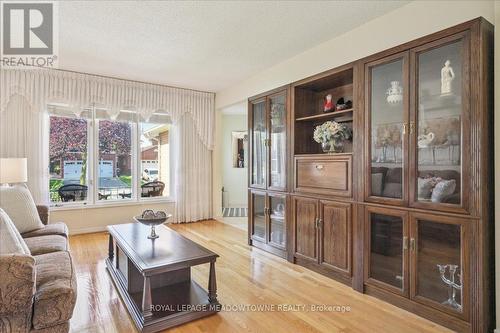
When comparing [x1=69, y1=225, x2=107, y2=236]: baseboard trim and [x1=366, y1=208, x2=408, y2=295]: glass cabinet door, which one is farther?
[x1=69, y1=225, x2=107, y2=236]: baseboard trim

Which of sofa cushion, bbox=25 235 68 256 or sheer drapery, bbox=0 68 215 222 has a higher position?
sheer drapery, bbox=0 68 215 222

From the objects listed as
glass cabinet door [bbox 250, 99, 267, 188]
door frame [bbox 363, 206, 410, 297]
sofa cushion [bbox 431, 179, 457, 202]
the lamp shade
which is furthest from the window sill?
sofa cushion [bbox 431, 179, 457, 202]

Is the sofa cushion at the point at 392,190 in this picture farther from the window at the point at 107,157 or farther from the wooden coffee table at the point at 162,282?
the window at the point at 107,157

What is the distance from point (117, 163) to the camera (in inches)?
198

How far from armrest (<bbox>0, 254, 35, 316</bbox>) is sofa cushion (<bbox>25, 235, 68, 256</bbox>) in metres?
0.91

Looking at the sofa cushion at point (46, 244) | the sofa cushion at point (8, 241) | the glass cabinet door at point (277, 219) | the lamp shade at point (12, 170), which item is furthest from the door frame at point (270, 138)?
the lamp shade at point (12, 170)

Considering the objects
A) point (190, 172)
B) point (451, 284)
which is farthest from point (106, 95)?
point (451, 284)

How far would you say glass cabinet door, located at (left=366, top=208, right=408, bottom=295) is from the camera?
2.34 meters

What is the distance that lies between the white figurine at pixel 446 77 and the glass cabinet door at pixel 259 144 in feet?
6.99

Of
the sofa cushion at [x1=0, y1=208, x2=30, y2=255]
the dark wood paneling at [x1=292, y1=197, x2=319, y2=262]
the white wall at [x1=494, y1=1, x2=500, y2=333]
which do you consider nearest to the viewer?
the sofa cushion at [x1=0, y1=208, x2=30, y2=255]

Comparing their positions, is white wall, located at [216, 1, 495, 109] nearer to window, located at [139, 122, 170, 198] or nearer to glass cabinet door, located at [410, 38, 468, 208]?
glass cabinet door, located at [410, 38, 468, 208]

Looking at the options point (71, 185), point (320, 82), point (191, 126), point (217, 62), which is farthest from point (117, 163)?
point (320, 82)

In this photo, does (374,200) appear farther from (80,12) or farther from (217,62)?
(80,12)

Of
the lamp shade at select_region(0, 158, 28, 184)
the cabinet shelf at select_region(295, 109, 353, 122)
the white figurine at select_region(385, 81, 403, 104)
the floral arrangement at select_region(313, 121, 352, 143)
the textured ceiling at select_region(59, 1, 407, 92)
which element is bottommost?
the lamp shade at select_region(0, 158, 28, 184)
